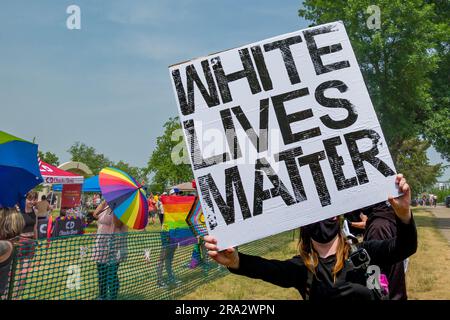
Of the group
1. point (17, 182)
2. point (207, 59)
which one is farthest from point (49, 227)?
point (207, 59)

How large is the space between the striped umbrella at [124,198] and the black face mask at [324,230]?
14.3ft

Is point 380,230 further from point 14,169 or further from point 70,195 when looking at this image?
point 70,195

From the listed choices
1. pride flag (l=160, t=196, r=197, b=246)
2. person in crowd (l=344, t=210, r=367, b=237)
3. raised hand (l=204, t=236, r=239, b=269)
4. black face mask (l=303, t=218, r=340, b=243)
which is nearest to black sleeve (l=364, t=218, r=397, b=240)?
person in crowd (l=344, t=210, r=367, b=237)

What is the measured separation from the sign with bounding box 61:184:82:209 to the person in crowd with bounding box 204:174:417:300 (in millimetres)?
18685

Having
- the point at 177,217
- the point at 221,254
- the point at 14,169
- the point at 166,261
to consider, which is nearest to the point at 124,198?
the point at 14,169

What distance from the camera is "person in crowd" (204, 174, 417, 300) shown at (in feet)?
8.37

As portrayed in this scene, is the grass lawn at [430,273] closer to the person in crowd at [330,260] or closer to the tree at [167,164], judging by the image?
the person in crowd at [330,260]

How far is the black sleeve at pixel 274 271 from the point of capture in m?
2.72

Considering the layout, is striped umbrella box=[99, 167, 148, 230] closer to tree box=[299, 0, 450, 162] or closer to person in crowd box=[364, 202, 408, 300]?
person in crowd box=[364, 202, 408, 300]

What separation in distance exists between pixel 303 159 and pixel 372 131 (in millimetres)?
453

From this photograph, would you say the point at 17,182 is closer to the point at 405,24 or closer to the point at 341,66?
the point at 341,66

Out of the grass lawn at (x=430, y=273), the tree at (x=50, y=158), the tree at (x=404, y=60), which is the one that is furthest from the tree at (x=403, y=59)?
the tree at (x=50, y=158)

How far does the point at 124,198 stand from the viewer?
667cm

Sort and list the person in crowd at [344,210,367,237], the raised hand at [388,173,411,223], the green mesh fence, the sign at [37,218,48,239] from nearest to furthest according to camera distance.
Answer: the raised hand at [388,173,411,223] < the person in crowd at [344,210,367,237] < the green mesh fence < the sign at [37,218,48,239]
